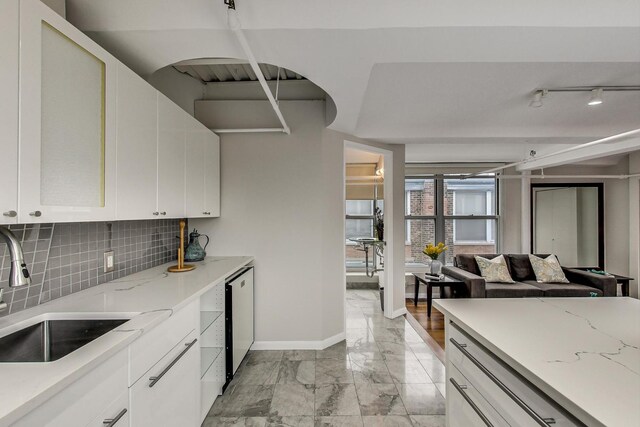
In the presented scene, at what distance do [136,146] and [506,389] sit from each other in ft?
6.86

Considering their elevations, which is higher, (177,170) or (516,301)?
(177,170)

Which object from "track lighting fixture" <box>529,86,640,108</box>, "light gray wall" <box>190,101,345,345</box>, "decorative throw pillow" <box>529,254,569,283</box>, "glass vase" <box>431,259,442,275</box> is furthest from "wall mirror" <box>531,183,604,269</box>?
"light gray wall" <box>190,101,345,345</box>

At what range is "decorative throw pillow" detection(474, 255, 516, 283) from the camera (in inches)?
152

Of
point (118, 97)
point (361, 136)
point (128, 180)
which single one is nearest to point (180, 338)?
point (128, 180)

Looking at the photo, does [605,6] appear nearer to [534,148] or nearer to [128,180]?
[128,180]

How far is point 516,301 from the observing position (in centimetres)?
159

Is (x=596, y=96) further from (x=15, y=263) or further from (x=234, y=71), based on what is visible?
(x=15, y=263)

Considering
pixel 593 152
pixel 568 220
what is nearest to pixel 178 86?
pixel 593 152

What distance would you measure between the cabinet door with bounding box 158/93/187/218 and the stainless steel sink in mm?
763

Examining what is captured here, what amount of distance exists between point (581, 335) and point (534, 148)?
4696mm

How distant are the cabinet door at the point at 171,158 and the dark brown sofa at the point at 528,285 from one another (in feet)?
11.8

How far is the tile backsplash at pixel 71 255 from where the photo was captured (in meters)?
1.24

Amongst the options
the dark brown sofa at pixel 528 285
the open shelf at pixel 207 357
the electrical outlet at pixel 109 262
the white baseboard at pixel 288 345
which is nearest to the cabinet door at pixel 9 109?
the electrical outlet at pixel 109 262

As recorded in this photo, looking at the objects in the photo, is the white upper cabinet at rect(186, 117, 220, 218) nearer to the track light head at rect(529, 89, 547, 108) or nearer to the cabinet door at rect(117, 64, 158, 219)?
the cabinet door at rect(117, 64, 158, 219)
